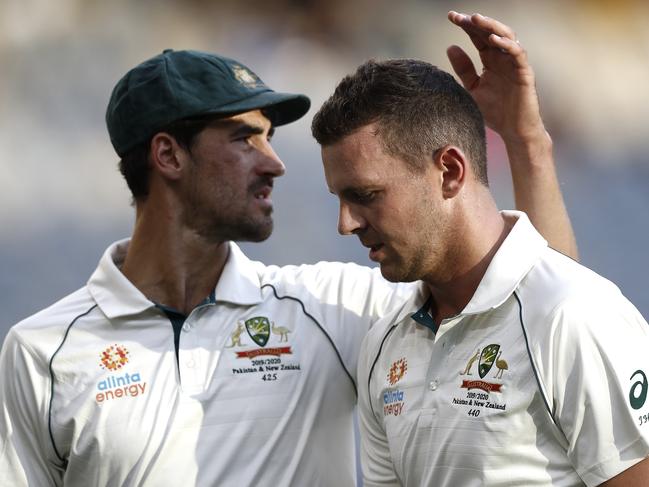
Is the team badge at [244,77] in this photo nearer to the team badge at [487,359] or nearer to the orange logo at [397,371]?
the orange logo at [397,371]

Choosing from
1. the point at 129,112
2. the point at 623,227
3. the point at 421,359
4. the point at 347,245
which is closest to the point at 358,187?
the point at 421,359

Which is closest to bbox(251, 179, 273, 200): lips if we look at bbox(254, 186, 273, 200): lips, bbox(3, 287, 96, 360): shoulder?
bbox(254, 186, 273, 200): lips

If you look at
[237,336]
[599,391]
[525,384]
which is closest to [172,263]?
[237,336]

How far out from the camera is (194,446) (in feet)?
6.29

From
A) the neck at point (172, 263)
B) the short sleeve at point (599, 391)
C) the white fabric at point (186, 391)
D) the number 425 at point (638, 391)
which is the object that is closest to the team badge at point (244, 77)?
the neck at point (172, 263)

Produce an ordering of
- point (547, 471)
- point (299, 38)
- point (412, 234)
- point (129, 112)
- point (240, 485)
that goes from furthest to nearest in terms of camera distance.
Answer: point (299, 38)
point (129, 112)
point (240, 485)
point (412, 234)
point (547, 471)

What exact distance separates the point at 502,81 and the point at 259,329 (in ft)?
2.15

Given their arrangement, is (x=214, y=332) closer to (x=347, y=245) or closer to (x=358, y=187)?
(x=358, y=187)

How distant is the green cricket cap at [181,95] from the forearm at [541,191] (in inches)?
20.1

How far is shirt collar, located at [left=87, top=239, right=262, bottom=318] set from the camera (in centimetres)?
204

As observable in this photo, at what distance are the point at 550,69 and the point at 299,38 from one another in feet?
3.42

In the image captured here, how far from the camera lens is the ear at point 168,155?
2.21 meters

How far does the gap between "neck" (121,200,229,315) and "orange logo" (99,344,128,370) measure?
0.13 m

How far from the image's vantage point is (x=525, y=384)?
155cm
